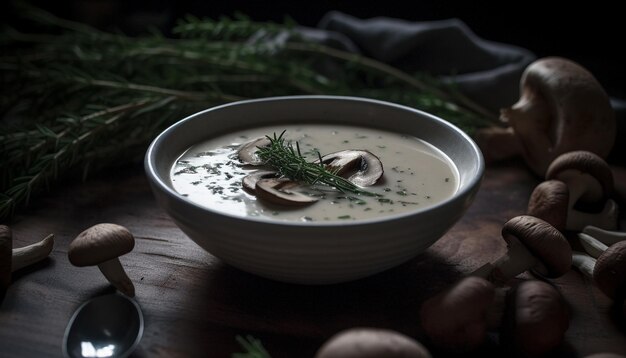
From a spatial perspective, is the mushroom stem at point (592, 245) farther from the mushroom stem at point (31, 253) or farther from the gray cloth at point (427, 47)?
the mushroom stem at point (31, 253)

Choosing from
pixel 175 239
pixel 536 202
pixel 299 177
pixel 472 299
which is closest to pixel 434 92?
pixel 536 202

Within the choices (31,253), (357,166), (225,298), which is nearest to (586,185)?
(357,166)

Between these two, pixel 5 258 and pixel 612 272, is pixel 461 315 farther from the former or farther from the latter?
→ pixel 5 258

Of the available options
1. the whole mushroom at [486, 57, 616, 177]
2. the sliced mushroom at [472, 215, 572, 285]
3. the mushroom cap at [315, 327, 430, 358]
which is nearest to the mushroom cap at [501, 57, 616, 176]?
the whole mushroom at [486, 57, 616, 177]

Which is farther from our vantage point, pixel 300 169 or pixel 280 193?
pixel 300 169

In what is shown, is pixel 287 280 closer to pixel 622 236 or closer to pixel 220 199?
pixel 220 199

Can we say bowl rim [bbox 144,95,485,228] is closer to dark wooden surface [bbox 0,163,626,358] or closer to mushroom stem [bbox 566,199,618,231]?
dark wooden surface [bbox 0,163,626,358]

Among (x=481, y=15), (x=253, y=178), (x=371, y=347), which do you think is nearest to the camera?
(x=371, y=347)

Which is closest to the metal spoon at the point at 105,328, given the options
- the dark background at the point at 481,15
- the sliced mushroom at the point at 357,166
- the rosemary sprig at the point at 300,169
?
the rosemary sprig at the point at 300,169
